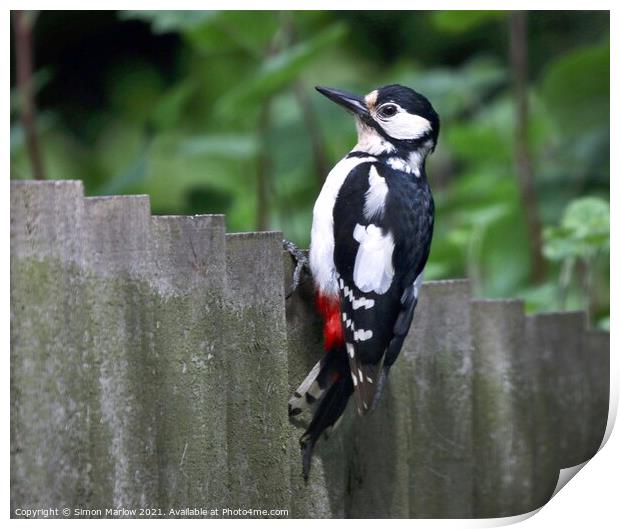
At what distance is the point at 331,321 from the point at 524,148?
124cm

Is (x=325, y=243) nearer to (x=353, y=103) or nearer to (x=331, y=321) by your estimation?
(x=331, y=321)

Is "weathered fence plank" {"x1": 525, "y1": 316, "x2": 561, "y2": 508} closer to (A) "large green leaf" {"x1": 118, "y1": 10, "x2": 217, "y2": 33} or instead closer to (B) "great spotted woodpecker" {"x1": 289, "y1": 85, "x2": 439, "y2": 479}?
(B) "great spotted woodpecker" {"x1": 289, "y1": 85, "x2": 439, "y2": 479}

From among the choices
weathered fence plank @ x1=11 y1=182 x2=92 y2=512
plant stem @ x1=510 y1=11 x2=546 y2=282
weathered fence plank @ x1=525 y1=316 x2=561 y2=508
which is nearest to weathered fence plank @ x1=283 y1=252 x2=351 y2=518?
weathered fence plank @ x1=11 y1=182 x2=92 y2=512

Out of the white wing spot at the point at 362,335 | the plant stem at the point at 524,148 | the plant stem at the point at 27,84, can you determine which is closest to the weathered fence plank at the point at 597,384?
the plant stem at the point at 524,148

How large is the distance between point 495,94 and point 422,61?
679mm

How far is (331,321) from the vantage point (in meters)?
1.75

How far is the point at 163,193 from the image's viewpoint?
2.68 meters

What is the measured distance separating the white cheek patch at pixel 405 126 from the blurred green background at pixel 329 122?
0.37 m

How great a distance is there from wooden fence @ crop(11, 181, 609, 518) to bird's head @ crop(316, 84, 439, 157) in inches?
11.7

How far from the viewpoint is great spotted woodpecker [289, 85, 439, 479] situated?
5.63ft

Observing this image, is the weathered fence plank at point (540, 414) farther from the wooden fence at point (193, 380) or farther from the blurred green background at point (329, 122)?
the blurred green background at point (329, 122)

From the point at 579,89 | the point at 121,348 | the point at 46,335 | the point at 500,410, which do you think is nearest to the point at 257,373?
the point at 121,348

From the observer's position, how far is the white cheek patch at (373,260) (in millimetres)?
1745

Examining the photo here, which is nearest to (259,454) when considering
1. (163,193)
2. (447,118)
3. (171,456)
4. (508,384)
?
(171,456)
